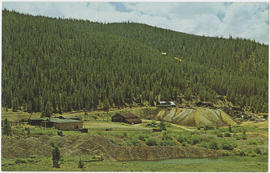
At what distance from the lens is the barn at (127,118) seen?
20381mm

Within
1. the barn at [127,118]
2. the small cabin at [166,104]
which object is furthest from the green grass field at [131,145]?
the small cabin at [166,104]

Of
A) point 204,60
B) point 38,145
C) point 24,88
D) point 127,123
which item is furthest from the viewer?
point 204,60

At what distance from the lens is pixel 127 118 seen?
808 inches

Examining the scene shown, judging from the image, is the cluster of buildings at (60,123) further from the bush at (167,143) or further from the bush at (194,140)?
the bush at (194,140)

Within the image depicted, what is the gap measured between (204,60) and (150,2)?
131ft

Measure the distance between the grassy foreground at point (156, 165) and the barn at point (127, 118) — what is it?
4.67m

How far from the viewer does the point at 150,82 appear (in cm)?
3272

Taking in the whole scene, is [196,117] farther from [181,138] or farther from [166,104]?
[181,138]

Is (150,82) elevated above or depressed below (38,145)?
above

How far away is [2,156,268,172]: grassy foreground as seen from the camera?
15133 mm

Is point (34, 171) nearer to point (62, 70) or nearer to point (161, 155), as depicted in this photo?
point (161, 155)

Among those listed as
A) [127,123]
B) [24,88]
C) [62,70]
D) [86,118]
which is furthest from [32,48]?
[127,123]

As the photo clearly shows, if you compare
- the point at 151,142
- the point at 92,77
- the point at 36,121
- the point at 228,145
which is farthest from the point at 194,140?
the point at 92,77

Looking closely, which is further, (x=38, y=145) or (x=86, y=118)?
(x=86, y=118)
